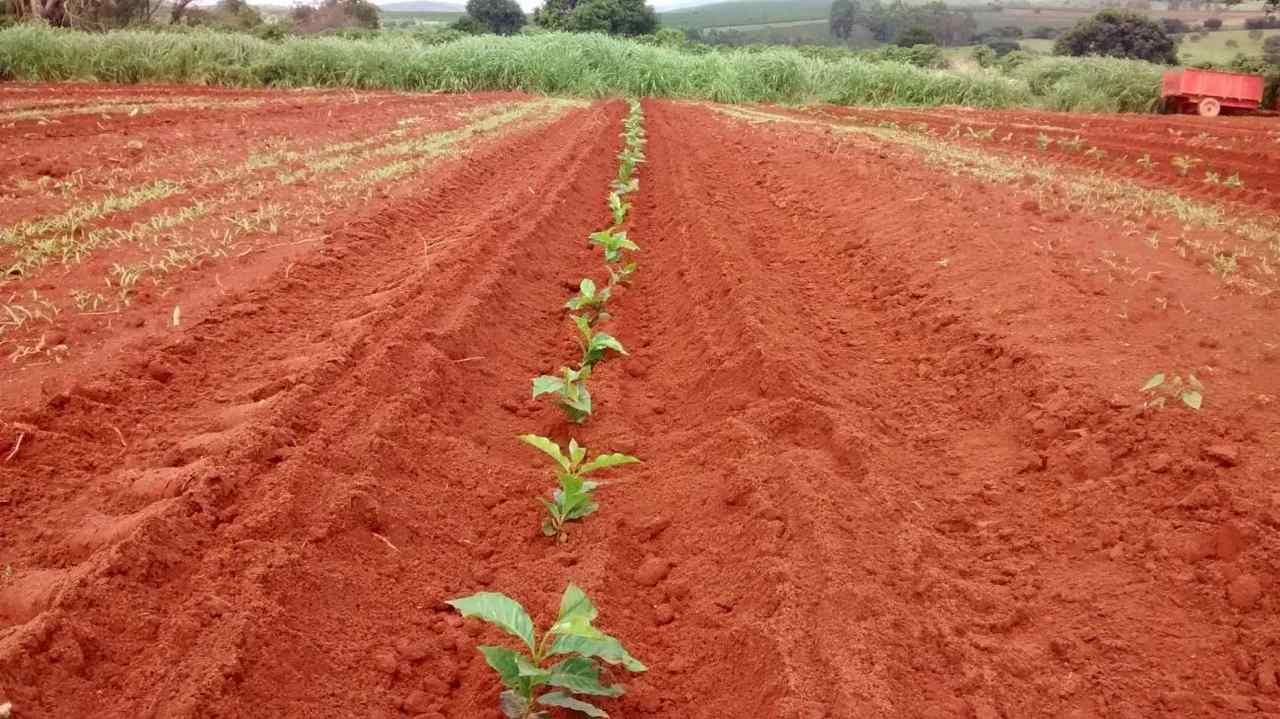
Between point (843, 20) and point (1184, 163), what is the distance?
6247cm

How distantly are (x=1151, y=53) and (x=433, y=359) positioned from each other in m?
44.5

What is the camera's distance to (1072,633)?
2.81 metres

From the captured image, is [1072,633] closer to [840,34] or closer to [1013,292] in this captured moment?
[1013,292]

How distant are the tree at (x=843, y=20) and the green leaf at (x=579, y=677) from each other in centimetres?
6946

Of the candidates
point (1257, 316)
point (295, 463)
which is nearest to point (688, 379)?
point (295, 463)

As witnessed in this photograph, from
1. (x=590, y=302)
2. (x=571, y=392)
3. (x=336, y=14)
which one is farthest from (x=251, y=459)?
(x=336, y=14)

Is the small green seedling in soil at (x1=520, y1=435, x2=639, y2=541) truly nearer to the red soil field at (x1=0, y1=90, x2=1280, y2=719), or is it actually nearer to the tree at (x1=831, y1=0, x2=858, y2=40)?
the red soil field at (x1=0, y1=90, x2=1280, y2=719)

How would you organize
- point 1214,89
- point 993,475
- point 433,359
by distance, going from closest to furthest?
1. point 993,475
2. point 433,359
3. point 1214,89

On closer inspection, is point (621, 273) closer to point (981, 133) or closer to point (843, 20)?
point (981, 133)

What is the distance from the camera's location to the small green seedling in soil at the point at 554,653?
2285 mm

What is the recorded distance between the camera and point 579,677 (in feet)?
7.72

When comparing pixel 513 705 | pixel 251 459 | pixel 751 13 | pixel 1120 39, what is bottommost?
pixel 513 705

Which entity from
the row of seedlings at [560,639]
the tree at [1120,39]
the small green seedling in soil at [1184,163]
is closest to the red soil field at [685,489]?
the row of seedlings at [560,639]

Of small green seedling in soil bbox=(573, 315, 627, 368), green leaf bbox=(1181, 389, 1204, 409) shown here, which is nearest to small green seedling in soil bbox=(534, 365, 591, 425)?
small green seedling in soil bbox=(573, 315, 627, 368)
